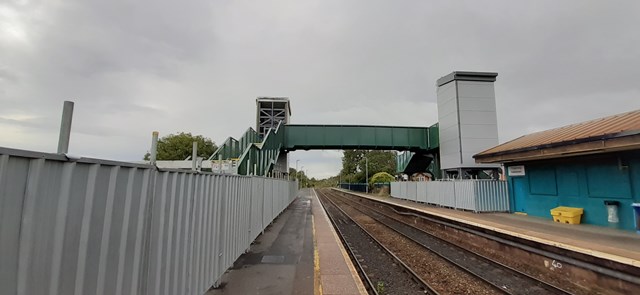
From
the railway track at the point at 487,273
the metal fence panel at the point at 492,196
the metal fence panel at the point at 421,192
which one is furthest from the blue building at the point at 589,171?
the metal fence panel at the point at 421,192

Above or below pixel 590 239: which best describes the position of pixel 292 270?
below

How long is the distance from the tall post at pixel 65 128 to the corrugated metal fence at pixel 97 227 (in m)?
0.10

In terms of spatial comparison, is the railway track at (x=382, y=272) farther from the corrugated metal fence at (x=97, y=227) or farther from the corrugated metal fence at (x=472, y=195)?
the corrugated metal fence at (x=472, y=195)

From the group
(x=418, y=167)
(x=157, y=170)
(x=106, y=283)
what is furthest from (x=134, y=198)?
(x=418, y=167)

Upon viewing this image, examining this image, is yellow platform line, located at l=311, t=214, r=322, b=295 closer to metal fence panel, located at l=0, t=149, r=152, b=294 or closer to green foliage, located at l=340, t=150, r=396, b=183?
metal fence panel, located at l=0, t=149, r=152, b=294

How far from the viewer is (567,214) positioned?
12.1 metres

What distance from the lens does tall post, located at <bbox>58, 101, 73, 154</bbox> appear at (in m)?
2.08

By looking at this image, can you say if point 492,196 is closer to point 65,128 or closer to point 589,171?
point 589,171

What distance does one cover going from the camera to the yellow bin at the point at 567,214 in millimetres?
11984

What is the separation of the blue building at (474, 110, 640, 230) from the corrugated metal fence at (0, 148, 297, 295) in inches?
470

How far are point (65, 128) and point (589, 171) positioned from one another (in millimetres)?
15801

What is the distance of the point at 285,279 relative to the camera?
5992 millimetres

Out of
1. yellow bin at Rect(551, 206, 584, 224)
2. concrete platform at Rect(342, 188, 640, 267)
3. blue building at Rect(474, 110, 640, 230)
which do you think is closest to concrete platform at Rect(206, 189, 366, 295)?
concrete platform at Rect(342, 188, 640, 267)

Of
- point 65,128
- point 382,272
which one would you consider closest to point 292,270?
point 382,272
